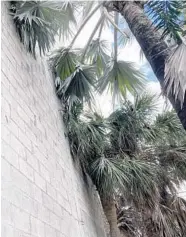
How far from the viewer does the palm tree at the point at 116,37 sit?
98.3 inches

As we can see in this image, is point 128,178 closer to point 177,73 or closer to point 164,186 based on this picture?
point 164,186

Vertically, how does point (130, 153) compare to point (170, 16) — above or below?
below

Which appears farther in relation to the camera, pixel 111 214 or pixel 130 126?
pixel 130 126

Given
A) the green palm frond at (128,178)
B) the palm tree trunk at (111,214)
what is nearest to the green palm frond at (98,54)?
the green palm frond at (128,178)

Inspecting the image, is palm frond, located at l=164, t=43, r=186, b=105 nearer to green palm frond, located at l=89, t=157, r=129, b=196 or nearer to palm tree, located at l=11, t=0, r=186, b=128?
palm tree, located at l=11, t=0, r=186, b=128

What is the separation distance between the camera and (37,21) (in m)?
3.60

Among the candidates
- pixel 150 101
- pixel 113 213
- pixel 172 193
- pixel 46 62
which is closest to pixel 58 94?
pixel 46 62

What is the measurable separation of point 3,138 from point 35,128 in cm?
86

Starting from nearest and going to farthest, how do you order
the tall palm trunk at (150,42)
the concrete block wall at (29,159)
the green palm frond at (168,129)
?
the concrete block wall at (29,159) < the tall palm trunk at (150,42) < the green palm frond at (168,129)

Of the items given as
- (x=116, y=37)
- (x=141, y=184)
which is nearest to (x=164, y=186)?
(x=141, y=184)

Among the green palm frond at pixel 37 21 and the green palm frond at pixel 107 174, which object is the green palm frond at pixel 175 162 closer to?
the green palm frond at pixel 107 174

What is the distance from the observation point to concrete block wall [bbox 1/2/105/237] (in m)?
1.90

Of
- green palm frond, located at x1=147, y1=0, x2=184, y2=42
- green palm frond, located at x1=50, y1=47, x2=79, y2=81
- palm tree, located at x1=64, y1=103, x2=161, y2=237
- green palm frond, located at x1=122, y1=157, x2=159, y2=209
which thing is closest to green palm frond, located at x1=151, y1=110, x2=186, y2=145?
palm tree, located at x1=64, y1=103, x2=161, y2=237

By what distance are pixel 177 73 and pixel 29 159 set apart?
1475mm
